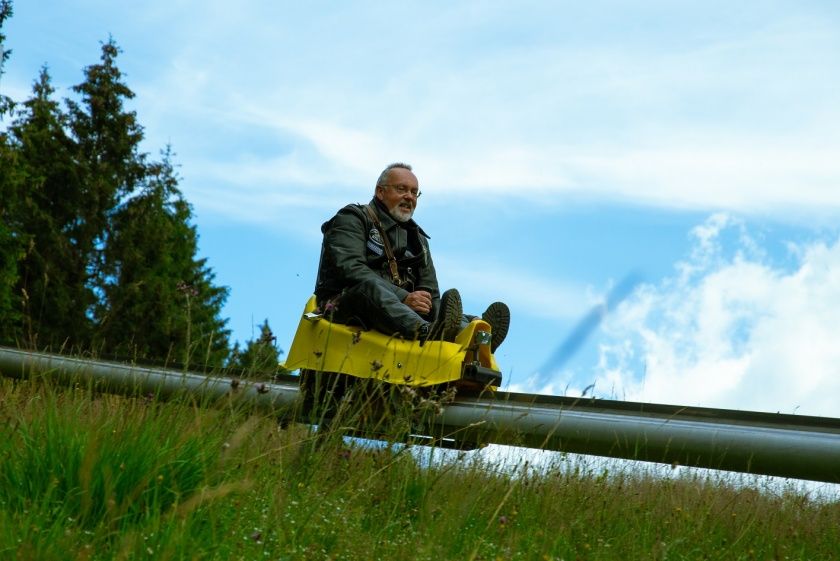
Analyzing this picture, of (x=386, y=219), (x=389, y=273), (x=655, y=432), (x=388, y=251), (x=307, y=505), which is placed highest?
(x=386, y=219)

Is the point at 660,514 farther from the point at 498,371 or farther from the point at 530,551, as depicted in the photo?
the point at 498,371

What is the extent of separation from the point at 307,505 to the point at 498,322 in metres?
2.87

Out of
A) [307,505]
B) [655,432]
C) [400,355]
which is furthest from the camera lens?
[400,355]

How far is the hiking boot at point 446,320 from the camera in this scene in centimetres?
622

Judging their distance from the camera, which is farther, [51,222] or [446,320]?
[51,222]

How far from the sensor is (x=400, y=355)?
6.34 meters

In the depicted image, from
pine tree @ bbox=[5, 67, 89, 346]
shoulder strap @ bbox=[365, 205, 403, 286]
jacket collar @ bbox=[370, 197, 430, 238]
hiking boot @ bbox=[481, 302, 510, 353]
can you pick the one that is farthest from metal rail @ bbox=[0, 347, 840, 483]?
pine tree @ bbox=[5, 67, 89, 346]

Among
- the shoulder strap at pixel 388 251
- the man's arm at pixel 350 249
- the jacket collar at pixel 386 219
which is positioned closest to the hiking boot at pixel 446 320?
the man's arm at pixel 350 249

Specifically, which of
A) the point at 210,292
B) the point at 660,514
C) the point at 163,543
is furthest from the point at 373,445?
the point at 210,292

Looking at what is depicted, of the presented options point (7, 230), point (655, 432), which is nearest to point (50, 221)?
point (7, 230)

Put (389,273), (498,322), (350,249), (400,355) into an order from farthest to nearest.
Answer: (389,273)
(498,322)
(350,249)
(400,355)

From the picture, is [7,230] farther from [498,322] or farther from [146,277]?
[498,322]

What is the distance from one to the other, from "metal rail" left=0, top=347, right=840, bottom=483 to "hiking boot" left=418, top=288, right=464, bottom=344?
0.43 m

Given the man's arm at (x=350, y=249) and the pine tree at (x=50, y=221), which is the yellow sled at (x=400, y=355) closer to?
the man's arm at (x=350, y=249)
